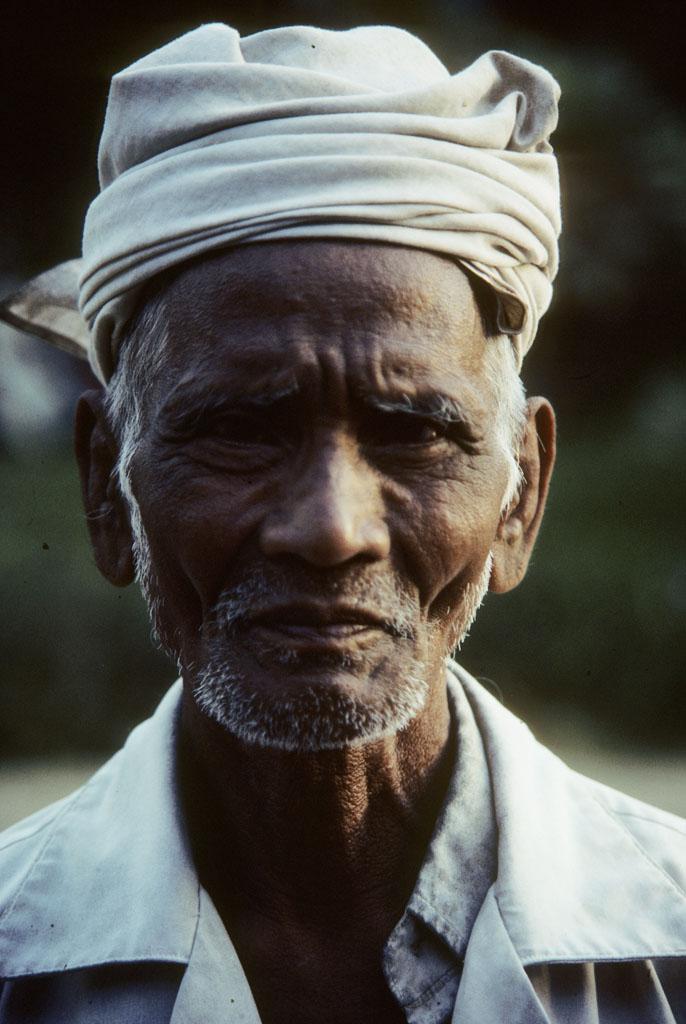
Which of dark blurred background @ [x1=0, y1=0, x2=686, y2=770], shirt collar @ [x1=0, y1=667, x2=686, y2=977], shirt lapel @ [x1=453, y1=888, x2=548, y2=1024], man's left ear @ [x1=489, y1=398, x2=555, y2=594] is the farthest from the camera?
dark blurred background @ [x1=0, y1=0, x2=686, y2=770]

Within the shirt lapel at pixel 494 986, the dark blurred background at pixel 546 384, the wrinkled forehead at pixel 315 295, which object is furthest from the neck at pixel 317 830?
the dark blurred background at pixel 546 384

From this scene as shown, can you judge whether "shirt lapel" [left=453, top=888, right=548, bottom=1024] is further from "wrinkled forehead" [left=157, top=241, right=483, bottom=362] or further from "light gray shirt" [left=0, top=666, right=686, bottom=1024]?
"wrinkled forehead" [left=157, top=241, right=483, bottom=362]

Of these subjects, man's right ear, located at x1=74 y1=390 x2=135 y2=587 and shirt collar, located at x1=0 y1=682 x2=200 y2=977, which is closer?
shirt collar, located at x1=0 y1=682 x2=200 y2=977

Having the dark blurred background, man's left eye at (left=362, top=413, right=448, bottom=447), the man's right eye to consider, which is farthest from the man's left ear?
the dark blurred background

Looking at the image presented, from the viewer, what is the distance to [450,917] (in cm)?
197

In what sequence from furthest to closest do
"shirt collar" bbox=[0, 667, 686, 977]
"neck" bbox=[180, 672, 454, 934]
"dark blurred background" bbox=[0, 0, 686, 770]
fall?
"dark blurred background" bbox=[0, 0, 686, 770] → "neck" bbox=[180, 672, 454, 934] → "shirt collar" bbox=[0, 667, 686, 977]

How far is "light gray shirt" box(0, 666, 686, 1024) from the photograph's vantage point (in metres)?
1.88

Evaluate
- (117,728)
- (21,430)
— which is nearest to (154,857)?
(117,728)

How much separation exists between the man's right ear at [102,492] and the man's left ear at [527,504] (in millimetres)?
751

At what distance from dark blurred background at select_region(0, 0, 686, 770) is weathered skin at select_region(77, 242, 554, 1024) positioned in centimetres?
234

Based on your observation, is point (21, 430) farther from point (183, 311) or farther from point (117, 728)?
point (183, 311)

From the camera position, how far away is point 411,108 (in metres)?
1.99

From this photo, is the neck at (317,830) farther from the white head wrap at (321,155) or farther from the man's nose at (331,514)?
the white head wrap at (321,155)

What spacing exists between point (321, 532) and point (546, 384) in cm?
282
